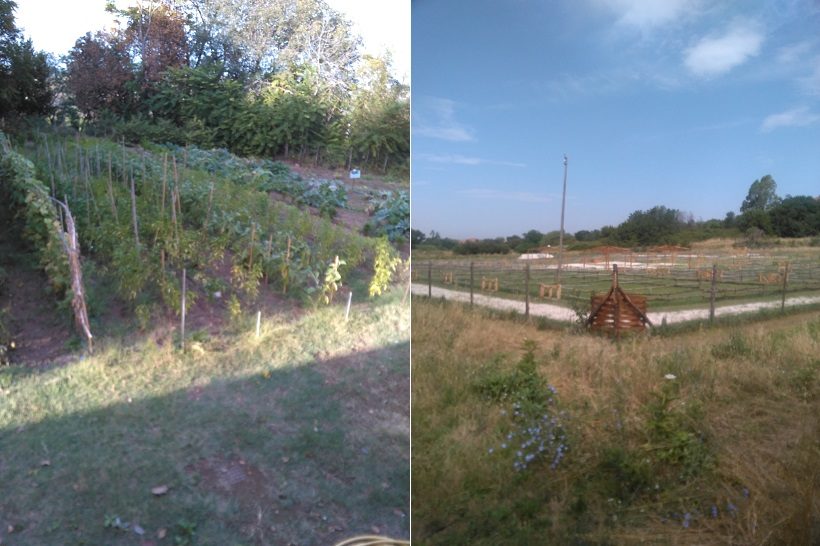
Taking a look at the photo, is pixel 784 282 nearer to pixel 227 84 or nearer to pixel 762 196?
pixel 762 196

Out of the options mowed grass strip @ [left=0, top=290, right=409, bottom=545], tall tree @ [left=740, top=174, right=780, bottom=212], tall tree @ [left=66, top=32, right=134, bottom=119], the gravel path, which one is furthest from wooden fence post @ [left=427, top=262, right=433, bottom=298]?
tall tree @ [left=66, top=32, right=134, bottom=119]

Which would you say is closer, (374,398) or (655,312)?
(655,312)

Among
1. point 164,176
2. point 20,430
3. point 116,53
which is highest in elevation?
point 116,53

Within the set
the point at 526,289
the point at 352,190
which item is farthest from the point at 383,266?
the point at 526,289

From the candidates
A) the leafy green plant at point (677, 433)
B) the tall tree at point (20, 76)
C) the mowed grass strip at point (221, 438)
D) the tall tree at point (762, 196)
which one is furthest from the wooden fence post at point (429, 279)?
the tall tree at point (20, 76)

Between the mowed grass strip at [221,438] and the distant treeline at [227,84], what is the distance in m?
0.56

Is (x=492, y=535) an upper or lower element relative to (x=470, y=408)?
lower

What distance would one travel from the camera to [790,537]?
154 centimetres

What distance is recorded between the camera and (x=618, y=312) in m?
1.59

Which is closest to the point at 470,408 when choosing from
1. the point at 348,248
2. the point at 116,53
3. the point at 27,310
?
the point at 348,248

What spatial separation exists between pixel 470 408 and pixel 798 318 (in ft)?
2.78

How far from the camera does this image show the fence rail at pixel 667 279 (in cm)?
159

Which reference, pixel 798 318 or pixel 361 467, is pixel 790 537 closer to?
pixel 798 318

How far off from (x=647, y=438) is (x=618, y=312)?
1.04 feet
